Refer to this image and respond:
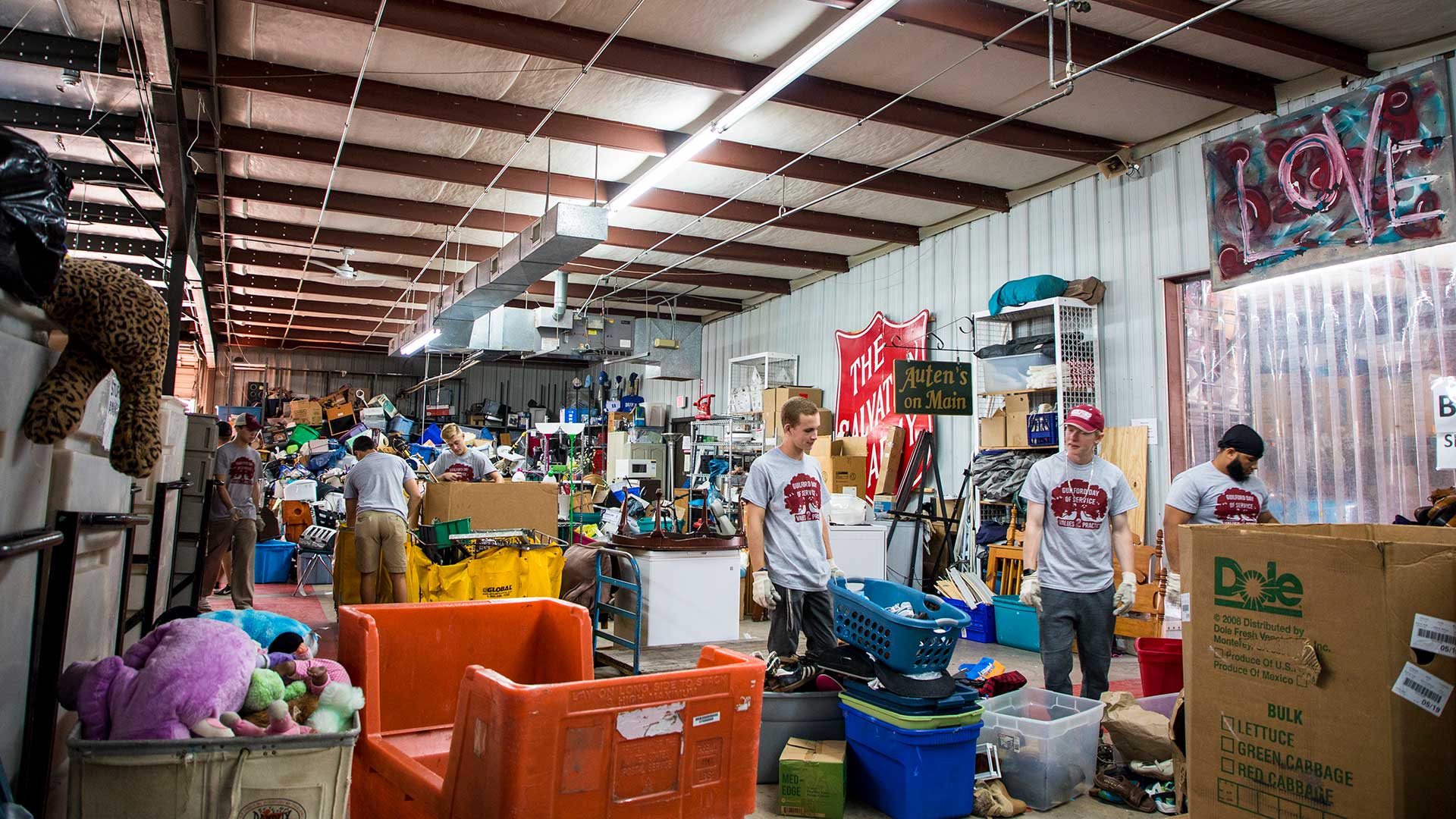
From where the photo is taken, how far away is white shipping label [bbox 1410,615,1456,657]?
1.61 meters

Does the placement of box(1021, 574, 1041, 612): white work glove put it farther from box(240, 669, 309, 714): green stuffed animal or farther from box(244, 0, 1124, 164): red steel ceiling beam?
box(244, 0, 1124, 164): red steel ceiling beam

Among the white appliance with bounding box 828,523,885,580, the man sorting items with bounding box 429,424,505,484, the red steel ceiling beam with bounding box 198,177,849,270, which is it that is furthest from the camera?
the red steel ceiling beam with bounding box 198,177,849,270

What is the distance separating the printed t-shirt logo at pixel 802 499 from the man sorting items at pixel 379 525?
10.2 ft

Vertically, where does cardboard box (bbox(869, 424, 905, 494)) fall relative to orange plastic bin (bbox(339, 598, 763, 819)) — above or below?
above

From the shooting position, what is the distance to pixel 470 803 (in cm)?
200

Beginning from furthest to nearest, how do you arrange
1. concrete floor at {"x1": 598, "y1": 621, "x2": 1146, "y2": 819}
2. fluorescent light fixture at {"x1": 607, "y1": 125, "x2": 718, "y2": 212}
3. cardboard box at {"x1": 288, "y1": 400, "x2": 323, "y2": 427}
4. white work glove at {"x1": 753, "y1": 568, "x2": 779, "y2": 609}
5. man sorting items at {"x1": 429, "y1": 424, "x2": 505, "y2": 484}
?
cardboard box at {"x1": 288, "y1": 400, "x2": 323, "y2": 427} < man sorting items at {"x1": 429, "y1": 424, "x2": 505, "y2": 484} < fluorescent light fixture at {"x1": 607, "y1": 125, "x2": 718, "y2": 212} < concrete floor at {"x1": 598, "y1": 621, "x2": 1146, "y2": 819} < white work glove at {"x1": 753, "y1": 568, "x2": 779, "y2": 609}

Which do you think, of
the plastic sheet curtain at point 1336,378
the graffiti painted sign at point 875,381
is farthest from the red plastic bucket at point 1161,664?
the graffiti painted sign at point 875,381

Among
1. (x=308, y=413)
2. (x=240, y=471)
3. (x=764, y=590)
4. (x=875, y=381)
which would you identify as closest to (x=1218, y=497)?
(x=764, y=590)

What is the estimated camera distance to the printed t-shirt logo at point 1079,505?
3.88 meters

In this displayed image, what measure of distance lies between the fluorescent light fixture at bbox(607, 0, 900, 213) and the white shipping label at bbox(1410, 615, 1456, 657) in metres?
3.70

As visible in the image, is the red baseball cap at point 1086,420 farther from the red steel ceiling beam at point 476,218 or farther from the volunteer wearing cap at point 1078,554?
the red steel ceiling beam at point 476,218

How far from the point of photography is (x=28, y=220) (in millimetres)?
1640

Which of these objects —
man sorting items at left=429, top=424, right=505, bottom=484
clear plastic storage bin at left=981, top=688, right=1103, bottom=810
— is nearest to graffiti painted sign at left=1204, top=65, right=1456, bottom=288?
clear plastic storage bin at left=981, top=688, right=1103, bottom=810

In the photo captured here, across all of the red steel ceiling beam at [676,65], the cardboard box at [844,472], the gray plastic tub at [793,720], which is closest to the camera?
the gray plastic tub at [793,720]
